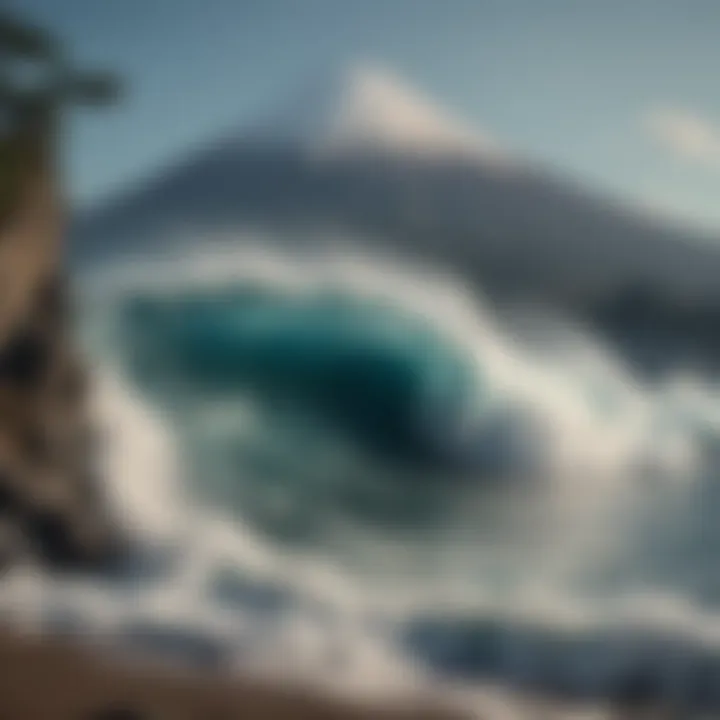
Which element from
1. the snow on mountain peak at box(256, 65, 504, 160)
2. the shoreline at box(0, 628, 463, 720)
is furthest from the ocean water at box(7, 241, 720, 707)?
the snow on mountain peak at box(256, 65, 504, 160)

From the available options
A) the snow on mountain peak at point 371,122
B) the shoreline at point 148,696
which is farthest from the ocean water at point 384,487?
the snow on mountain peak at point 371,122

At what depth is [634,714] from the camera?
4.05ft

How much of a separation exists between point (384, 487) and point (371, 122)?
489 mm

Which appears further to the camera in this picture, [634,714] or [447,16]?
[447,16]

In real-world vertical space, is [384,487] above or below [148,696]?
above

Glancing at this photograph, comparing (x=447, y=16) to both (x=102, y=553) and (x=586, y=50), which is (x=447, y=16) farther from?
(x=102, y=553)

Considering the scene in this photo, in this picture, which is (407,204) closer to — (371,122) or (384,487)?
(371,122)

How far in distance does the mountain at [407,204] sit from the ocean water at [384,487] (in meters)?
0.05

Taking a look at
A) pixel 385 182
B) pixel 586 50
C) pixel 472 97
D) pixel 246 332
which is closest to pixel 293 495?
pixel 246 332

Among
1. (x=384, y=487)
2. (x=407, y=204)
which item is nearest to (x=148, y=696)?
(x=384, y=487)

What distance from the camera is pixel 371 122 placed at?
1.39 meters

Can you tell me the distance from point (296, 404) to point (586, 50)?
617mm

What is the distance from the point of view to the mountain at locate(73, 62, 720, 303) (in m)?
1.36

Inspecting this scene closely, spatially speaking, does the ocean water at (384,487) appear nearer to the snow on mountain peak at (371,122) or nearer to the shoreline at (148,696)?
the shoreline at (148,696)
